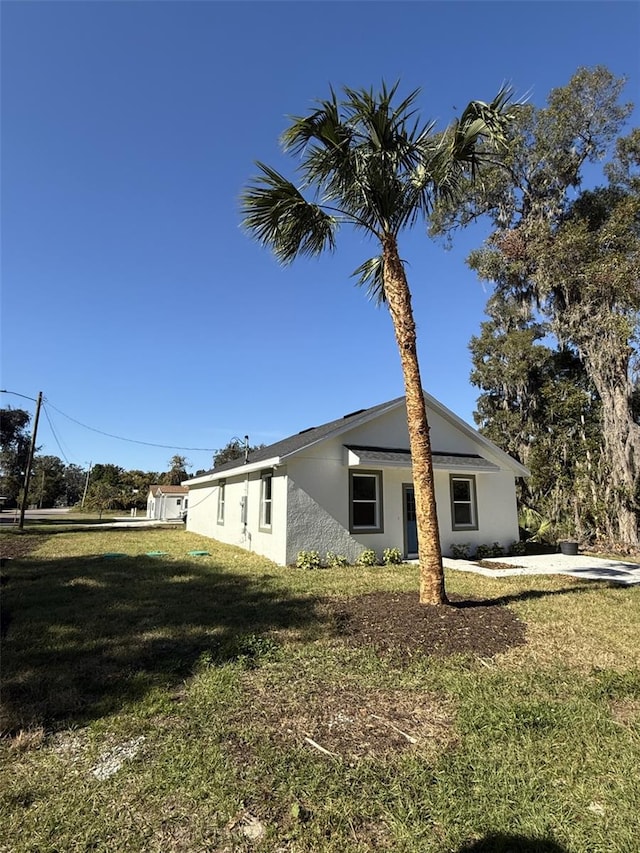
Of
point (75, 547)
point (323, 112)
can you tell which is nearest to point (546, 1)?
point (323, 112)

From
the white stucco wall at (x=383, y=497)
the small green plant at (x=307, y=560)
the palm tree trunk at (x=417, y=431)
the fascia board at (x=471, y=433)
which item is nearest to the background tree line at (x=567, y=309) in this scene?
the fascia board at (x=471, y=433)

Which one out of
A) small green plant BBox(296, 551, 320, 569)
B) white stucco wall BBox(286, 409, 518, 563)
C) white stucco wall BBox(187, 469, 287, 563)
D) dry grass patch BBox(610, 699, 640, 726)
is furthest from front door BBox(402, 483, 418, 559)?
dry grass patch BBox(610, 699, 640, 726)

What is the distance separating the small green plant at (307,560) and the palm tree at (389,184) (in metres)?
4.50

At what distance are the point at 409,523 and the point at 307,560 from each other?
3.73 m

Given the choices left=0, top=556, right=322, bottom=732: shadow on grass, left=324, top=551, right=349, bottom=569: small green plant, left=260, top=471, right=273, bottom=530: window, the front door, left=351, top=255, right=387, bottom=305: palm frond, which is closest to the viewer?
left=0, top=556, right=322, bottom=732: shadow on grass

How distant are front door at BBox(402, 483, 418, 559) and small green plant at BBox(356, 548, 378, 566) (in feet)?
4.56

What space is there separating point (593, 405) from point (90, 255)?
19.5 m

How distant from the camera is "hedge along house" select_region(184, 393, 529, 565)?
1136cm

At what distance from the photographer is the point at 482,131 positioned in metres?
6.56

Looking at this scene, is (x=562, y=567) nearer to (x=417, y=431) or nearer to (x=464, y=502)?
(x=464, y=502)

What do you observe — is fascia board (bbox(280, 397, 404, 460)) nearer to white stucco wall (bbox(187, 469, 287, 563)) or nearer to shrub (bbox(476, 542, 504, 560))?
white stucco wall (bbox(187, 469, 287, 563))

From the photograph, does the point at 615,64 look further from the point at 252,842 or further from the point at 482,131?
the point at 252,842

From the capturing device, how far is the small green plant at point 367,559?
37.4 feet

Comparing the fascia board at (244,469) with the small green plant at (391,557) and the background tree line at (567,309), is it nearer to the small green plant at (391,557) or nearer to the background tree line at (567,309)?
the small green plant at (391,557)
